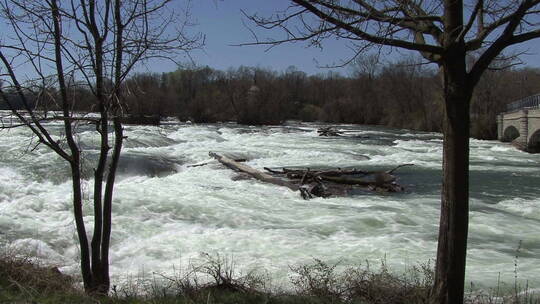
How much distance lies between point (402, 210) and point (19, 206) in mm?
8343

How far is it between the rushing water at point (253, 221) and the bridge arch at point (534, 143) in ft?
40.2

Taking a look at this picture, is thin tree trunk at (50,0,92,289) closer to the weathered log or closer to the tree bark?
the tree bark

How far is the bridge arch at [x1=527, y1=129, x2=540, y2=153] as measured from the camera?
28906 mm

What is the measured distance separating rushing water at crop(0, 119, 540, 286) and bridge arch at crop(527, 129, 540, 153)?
1224cm

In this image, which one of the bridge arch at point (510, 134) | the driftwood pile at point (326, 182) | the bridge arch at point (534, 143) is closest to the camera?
the driftwood pile at point (326, 182)

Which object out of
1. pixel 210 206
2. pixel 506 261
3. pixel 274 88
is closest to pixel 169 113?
pixel 274 88

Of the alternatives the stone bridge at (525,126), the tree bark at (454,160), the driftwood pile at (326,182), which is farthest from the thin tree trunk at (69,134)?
the stone bridge at (525,126)

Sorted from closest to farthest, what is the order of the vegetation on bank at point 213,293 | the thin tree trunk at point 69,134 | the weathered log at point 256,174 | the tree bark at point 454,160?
the tree bark at point 454,160 < the vegetation on bank at point 213,293 < the thin tree trunk at point 69,134 < the weathered log at point 256,174

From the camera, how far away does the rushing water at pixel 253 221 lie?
7699mm

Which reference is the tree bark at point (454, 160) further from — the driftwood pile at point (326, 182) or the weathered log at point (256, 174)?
the weathered log at point (256, 174)

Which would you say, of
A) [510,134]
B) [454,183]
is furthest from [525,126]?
[454,183]

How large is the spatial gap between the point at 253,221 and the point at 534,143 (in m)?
25.1

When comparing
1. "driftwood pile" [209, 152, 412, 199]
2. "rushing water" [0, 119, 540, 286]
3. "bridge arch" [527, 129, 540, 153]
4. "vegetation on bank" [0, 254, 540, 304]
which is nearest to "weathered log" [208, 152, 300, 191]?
"driftwood pile" [209, 152, 412, 199]

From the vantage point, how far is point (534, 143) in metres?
29.4
